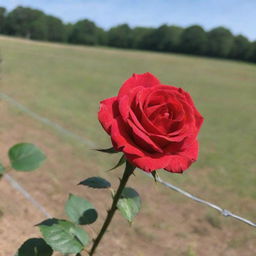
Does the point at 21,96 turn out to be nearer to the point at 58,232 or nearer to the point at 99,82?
the point at 99,82

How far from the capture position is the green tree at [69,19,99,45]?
60156 mm

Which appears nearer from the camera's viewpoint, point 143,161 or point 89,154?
point 143,161

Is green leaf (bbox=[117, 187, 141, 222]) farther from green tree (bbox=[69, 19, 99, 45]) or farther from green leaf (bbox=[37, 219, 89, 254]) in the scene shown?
green tree (bbox=[69, 19, 99, 45])

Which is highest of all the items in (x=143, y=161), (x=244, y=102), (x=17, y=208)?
(x=143, y=161)

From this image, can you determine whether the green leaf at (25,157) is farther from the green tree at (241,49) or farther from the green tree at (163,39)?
the green tree at (163,39)

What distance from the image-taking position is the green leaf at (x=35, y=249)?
0.84 meters

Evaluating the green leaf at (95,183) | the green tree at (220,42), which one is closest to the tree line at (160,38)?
the green tree at (220,42)

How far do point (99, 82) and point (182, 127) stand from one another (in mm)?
13043

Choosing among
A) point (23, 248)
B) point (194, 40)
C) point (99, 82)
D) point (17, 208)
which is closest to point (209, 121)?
point (99, 82)

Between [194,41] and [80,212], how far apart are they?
59.5 m

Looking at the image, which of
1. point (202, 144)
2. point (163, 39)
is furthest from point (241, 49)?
point (202, 144)

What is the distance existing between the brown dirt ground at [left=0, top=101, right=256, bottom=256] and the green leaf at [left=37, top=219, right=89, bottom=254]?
1.10 metres

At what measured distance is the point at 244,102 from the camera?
13188 millimetres

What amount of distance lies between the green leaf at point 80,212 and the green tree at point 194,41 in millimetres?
58315
